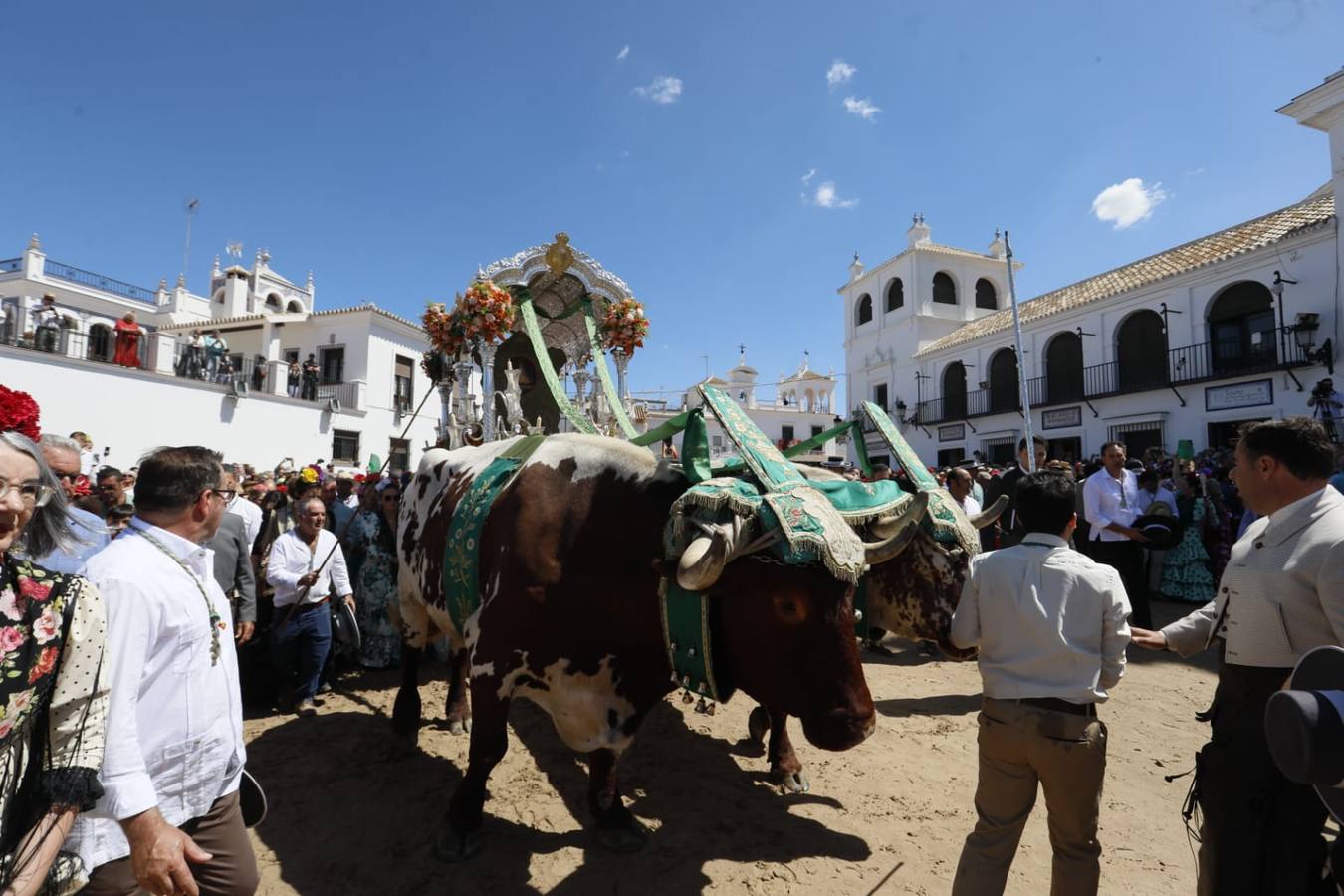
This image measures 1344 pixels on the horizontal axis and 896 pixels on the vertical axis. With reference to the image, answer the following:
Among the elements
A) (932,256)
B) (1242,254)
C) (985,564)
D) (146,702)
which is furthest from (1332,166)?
(146,702)

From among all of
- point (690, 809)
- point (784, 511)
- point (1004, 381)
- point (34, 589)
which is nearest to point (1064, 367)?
point (1004, 381)

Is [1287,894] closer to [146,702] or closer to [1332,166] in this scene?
[146,702]

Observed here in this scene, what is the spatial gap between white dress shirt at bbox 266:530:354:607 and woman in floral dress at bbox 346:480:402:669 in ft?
2.13

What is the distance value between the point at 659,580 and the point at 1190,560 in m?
9.42

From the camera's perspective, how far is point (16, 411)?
59.6 inches

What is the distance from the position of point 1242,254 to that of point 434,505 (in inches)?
805

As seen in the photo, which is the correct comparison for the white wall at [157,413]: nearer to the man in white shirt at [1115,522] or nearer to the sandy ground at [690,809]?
the sandy ground at [690,809]

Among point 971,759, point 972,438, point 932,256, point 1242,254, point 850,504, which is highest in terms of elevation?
point 932,256

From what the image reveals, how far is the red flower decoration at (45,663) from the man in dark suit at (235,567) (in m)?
3.41

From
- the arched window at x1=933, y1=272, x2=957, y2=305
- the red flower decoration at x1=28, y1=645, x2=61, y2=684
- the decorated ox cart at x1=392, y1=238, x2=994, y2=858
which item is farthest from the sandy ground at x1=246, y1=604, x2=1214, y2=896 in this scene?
the arched window at x1=933, y1=272, x2=957, y2=305

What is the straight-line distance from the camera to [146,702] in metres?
1.76

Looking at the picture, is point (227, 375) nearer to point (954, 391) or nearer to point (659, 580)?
point (659, 580)

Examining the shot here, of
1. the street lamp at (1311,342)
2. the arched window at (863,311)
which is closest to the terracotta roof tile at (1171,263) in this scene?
the street lamp at (1311,342)

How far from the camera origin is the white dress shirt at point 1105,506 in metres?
6.44
